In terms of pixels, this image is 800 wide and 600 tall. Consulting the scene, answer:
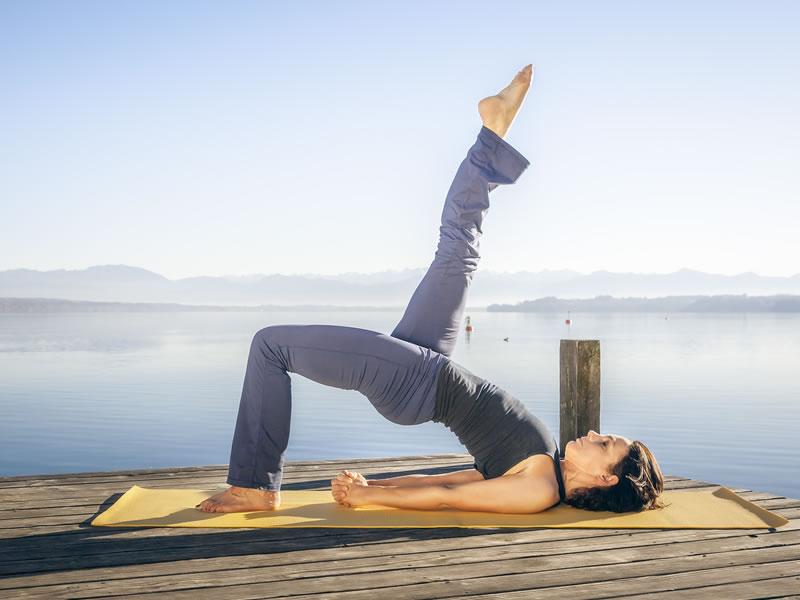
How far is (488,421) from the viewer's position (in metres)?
3.32

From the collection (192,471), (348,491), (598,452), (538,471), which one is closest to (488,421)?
(538,471)

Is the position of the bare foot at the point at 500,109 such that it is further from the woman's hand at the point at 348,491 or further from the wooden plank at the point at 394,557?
the wooden plank at the point at 394,557

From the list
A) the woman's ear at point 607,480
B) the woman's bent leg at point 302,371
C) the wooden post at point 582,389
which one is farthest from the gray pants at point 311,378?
the wooden post at point 582,389

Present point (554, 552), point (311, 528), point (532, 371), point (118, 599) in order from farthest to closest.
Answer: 1. point (532, 371)
2. point (311, 528)
3. point (554, 552)
4. point (118, 599)

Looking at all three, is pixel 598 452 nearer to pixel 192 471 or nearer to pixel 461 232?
pixel 461 232

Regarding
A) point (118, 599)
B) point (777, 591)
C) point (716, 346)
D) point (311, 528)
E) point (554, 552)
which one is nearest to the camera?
point (118, 599)

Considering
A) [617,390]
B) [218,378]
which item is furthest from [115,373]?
[617,390]

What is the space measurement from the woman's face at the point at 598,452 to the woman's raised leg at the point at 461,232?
28.2 inches

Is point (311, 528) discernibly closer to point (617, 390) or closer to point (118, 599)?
point (118, 599)

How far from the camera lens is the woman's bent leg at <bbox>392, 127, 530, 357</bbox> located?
3.46 meters

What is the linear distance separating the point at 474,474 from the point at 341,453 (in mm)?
6338

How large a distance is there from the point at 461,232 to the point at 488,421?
0.86 meters

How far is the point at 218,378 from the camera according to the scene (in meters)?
18.6

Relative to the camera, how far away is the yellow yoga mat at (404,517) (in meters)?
3.15
